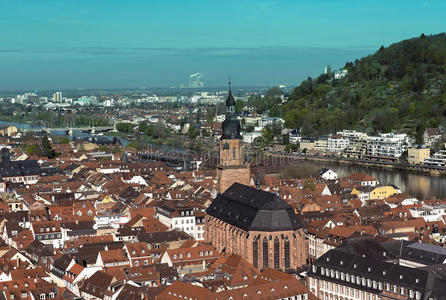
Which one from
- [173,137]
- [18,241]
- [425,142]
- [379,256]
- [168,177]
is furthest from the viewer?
[173,137]

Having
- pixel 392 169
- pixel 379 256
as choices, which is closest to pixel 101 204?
pixel 379 256

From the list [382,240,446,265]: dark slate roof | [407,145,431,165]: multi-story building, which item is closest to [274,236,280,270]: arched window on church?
[382,240,446,265]: dark slate roof

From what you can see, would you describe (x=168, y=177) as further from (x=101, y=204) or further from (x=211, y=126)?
(x=211, y=126)

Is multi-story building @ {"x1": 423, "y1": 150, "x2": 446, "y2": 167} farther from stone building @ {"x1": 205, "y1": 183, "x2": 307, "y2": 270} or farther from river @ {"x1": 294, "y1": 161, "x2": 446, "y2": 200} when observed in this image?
stone building @ {"x1": 205, "y1": 183, "x2": 307, "y2": 270}

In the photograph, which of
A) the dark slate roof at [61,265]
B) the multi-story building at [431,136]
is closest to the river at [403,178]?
the multi-story building at [431,136]

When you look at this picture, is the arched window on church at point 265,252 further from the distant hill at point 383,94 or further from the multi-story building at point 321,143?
the multi-story building at point 321,143

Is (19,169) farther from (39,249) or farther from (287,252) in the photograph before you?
(287,252)

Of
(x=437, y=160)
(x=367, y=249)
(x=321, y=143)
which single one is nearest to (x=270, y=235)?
(x=367, y=249)
